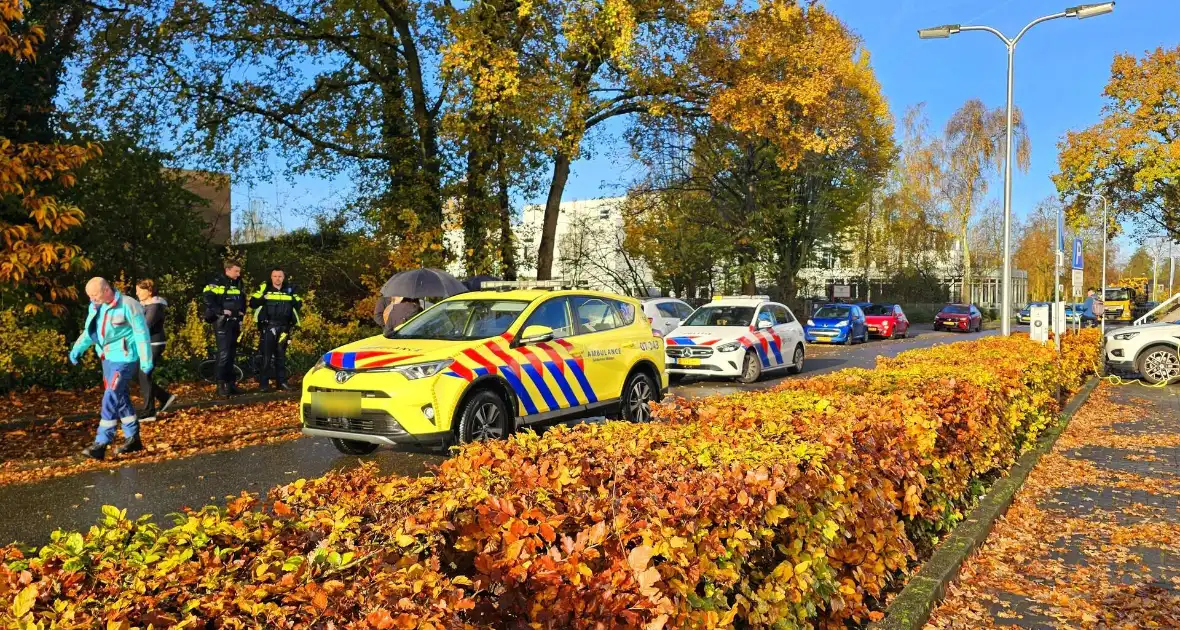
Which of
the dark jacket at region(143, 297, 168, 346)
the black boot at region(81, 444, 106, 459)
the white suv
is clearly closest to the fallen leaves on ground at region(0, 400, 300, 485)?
the black boot at region(81, 444, 106, 459)

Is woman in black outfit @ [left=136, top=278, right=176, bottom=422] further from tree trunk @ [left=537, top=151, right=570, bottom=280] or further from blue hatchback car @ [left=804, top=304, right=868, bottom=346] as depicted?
blue hatchback car @ [left=804, top=304, right=868, bottom=346]

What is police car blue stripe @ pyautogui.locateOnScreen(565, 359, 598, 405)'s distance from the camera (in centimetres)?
873

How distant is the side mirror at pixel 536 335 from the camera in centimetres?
825

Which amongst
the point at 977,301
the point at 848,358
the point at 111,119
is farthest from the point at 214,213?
the point at 977,301

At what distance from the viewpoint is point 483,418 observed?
25.4ft

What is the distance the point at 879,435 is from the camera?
4.72 meters

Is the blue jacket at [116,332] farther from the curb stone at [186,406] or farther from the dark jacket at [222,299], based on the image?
the dark jacket at [222,299]

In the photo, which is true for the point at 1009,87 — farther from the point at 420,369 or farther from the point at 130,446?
the point at 130,446

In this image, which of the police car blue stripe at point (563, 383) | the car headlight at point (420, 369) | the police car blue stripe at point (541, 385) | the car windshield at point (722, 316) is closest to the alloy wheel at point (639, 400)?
the police car blue stripe at point (563, 383)

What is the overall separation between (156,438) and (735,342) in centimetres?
991

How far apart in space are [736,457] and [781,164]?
19.8m

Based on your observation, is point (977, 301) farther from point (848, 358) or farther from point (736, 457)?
point (736, 457)

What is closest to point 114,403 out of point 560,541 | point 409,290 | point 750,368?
point 409,290

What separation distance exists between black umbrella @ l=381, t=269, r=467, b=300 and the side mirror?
17.9 ft
